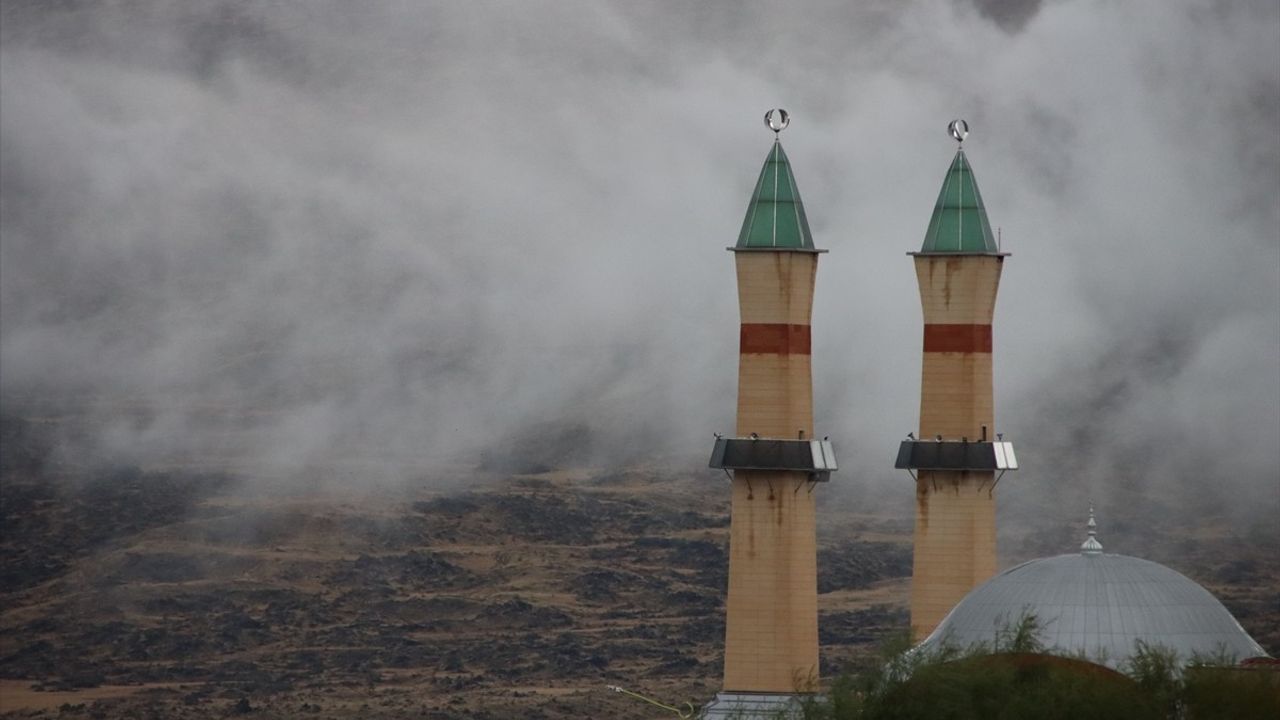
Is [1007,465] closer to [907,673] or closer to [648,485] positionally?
[907,673]

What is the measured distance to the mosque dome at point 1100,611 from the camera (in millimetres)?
50969

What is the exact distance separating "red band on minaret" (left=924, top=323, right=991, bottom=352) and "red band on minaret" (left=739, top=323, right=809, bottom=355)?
16.8 feet

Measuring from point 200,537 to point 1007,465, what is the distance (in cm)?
6549

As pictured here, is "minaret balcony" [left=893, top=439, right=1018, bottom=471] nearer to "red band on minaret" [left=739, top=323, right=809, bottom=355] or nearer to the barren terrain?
"red band on minaret" [left=739, top=323, right=809, bottom=355]

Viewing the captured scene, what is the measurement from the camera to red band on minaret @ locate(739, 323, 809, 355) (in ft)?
192

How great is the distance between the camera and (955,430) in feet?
205

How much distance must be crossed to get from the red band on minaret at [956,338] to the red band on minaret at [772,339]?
5.13 metres

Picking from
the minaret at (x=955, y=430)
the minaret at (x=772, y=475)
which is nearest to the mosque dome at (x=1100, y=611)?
the minaret at (x=772, y=475)

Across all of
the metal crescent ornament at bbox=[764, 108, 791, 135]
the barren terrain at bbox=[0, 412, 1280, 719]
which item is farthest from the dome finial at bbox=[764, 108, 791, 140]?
the barren terrain at bbox=[0, 412, 1280, 719]

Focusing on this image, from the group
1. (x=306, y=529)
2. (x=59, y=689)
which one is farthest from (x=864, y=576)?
(x=59, y=689)

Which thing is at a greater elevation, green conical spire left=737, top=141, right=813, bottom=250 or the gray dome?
green conical spire left=737, top=141, right=813, bottom=250

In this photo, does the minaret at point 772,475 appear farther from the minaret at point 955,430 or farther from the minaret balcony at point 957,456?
the minaret at point 955,430

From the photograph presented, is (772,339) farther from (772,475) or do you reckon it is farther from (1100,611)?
(1100,611)

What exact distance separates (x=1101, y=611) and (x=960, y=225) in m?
13.2
